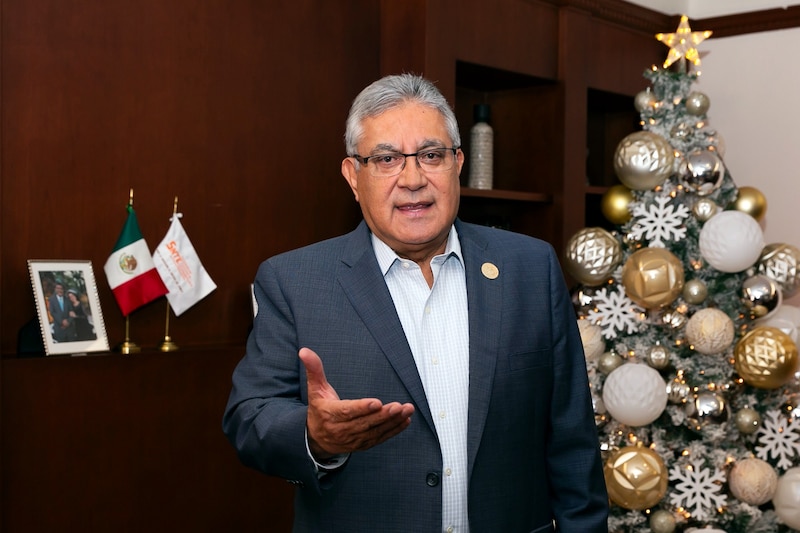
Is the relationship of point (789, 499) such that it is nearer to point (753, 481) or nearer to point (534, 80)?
point (753, 481)

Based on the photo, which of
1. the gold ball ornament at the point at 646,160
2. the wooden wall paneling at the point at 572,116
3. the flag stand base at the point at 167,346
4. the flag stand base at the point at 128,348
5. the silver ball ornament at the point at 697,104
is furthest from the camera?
the wooden wall paneling at the point at 572,116

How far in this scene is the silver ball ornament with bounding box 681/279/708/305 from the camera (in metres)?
3.58

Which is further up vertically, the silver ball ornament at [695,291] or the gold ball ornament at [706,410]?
the silver ball ornament at [695,291]

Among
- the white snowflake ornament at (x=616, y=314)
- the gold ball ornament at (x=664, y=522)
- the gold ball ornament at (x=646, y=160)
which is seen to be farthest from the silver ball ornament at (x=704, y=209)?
the gold ball ornament at (x=664, y=522)

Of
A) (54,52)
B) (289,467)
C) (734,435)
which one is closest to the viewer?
(289,467)

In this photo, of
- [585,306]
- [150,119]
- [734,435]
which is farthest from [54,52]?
[734,435]

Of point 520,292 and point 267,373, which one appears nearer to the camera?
point 267,373

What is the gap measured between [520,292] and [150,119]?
160cm

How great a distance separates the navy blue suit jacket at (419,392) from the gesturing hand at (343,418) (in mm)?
84

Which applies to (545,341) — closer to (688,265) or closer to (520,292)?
(520,292)

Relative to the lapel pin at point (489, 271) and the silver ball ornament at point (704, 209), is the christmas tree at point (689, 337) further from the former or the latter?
the lapel pin at point (489, 271)

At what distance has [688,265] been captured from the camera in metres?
3.67

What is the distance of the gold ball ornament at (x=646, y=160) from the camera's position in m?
3.60

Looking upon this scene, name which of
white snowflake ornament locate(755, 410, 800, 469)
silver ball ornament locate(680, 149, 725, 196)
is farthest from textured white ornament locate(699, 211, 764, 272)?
white snowflake ornament locate(755, 410, 800, 469)
